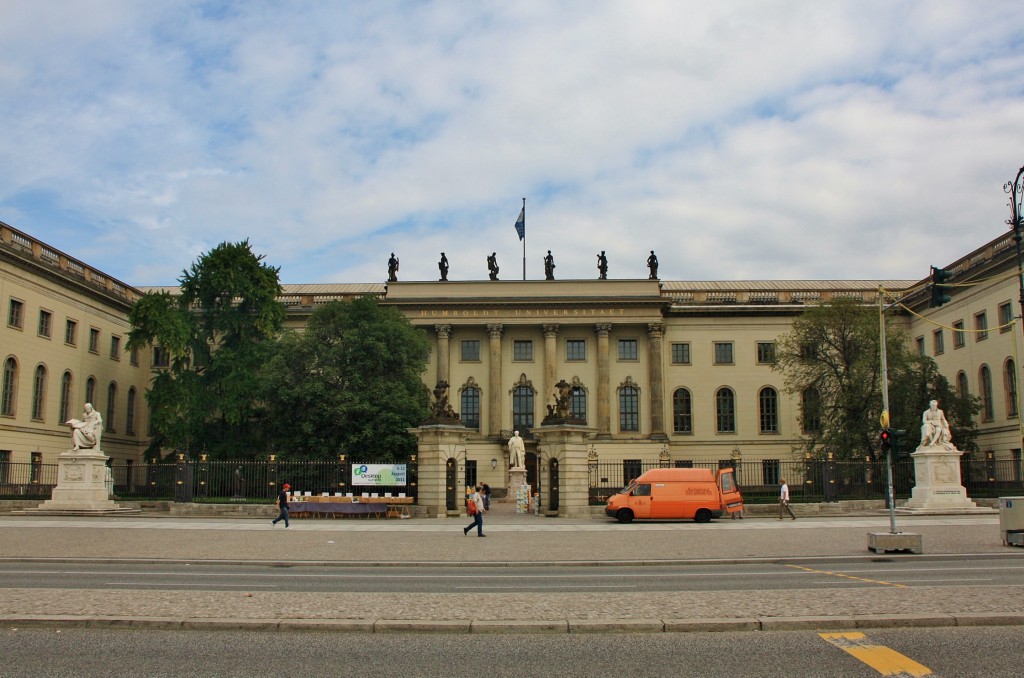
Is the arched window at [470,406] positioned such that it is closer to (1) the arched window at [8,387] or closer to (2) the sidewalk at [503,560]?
(1) the arched window at [8,387]

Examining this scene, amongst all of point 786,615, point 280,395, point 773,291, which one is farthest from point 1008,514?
point 773,291

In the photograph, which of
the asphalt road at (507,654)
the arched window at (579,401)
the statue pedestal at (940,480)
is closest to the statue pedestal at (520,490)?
the statue pedestal at (940,480)

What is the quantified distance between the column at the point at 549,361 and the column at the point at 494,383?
11.3 ft

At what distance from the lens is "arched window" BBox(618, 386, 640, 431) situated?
236 feet

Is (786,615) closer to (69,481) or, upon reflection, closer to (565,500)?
(565,500)

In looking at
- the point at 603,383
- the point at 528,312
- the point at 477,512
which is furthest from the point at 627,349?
the point at 477,512

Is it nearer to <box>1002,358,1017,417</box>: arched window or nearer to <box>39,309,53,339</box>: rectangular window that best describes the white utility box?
<box>1002,358,1017,417</box>: arched window

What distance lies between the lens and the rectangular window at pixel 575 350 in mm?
72750

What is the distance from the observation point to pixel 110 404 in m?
66.1

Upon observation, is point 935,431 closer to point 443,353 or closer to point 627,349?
point 627,349

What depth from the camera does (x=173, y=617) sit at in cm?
1116

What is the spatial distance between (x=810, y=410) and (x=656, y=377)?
46.5 feet

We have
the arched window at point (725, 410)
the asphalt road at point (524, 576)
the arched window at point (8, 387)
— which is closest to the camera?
the asphalt road at point (524, 576)

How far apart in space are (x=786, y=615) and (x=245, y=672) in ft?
20.5
